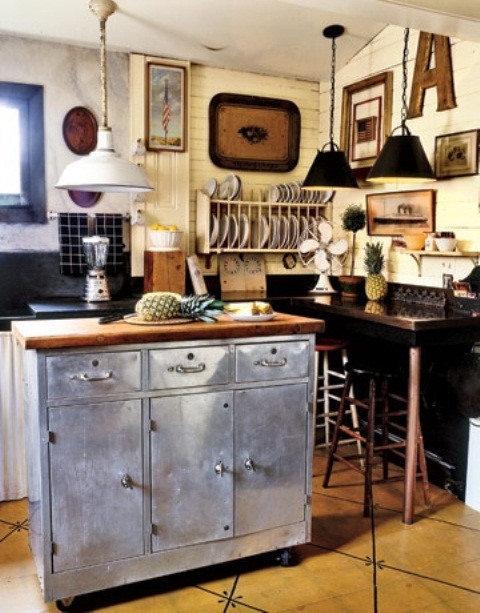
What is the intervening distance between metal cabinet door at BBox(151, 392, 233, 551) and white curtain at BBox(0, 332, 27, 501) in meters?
1.26

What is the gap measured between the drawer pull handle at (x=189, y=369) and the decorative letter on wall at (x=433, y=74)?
2343 mm

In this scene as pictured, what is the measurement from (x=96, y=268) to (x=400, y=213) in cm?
209

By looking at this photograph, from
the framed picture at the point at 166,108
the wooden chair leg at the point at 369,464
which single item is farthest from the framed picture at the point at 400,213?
the framed picture at the point at 166,108

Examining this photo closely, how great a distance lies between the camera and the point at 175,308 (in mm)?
2658

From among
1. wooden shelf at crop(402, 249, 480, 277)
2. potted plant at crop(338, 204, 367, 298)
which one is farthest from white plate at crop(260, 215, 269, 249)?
wooden shelf at crop(402, 249, 480, 277)

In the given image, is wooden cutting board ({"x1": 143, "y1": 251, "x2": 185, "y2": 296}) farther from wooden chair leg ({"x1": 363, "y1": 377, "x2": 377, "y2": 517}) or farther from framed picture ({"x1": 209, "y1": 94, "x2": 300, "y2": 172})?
wooden chair leg ({"x1": 363, "y1": 377, "x2": 377, "y2": 517})

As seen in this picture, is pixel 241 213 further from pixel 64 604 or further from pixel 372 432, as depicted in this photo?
pixel 64 604

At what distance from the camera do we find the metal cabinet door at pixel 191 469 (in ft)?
8.11

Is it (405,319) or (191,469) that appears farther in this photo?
(405,319)

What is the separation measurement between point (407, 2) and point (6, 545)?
304 centimetres

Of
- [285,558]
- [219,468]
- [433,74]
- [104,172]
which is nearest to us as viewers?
[219,468]

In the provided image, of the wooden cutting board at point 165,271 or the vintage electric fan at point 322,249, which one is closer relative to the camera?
the wooden cutting board at point 165,271

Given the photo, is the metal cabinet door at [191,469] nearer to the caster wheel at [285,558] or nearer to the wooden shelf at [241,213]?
the caster wheel at [285,558]

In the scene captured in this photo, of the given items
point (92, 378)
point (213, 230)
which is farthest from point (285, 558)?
point (213, 230)
